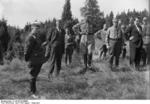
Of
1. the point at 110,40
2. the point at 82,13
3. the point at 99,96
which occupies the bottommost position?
the point at 99,96

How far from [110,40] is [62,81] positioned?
2977 millimetres

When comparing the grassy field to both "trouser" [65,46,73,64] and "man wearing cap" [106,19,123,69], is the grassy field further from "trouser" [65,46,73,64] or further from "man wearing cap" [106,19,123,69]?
"trouser" [65,46,73,64]

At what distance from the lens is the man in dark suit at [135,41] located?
1291 centimetres

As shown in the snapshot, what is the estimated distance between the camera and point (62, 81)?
35.5 ft

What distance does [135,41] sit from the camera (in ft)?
42.4

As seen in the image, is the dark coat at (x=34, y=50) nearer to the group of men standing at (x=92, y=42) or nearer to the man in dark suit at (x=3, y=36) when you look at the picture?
the group of men standing at (x=92, y=42)

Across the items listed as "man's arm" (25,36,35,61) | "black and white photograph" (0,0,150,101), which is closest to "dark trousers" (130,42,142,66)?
"black and white photograph" (0,0,150,101)

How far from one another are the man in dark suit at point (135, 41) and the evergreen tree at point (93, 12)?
1.25 meters

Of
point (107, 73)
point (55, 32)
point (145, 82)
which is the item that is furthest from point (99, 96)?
point (55, 32)

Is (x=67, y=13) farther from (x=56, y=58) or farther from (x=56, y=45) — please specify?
(x=56, y=58)

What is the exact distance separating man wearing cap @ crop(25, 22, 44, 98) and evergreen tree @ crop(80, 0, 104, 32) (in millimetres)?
2509

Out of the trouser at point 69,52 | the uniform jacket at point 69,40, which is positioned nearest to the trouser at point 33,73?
the trouser at point 69,52

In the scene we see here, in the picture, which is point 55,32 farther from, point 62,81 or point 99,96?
point 99,96

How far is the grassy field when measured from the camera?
9.62 meters
